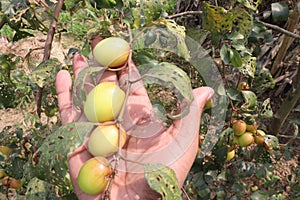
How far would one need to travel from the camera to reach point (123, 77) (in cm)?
100

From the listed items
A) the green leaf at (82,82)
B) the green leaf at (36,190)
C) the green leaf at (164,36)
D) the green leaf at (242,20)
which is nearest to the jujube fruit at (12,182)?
the green leaf at (36,190)

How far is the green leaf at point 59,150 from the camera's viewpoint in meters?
0.78

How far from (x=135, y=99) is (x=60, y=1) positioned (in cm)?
30

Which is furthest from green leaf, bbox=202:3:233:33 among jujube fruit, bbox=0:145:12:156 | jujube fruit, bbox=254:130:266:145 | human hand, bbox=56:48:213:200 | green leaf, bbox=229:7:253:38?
jujube fruit, bbox=0:145:12:156

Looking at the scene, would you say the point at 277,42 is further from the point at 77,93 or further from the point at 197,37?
the point at 77,93

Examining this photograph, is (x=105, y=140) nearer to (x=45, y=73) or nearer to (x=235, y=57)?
(x=45, y=73)

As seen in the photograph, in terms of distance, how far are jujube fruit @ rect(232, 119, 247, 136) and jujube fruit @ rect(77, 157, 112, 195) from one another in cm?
50

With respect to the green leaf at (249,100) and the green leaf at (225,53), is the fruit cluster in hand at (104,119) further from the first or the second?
the green leaf at (249,100)

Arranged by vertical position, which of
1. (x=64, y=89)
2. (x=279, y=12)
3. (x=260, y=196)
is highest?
(x=279, y=12)

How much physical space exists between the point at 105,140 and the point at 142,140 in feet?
0.55

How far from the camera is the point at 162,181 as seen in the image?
2.51 feet

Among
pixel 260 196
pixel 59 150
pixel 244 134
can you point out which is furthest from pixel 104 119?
pixel 260 196

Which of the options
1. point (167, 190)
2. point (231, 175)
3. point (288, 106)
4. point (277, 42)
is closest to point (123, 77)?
point (167, 190)

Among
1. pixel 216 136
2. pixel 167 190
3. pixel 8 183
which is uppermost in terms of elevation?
pixel 167 190
